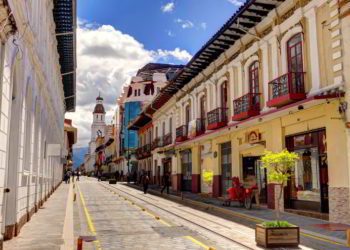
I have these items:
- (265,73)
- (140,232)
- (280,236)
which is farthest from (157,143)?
(280,236)

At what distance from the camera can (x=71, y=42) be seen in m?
25.8

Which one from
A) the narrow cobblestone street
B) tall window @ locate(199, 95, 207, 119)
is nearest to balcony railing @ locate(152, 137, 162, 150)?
tall window @ locate(199, 95, 207, 119)

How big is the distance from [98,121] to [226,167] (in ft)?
405

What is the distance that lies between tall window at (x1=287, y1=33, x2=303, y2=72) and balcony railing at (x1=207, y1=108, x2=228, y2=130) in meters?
6.54

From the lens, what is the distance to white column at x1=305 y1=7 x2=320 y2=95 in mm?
14508

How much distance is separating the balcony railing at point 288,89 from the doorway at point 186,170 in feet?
49.1

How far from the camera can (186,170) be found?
3180 centimetres

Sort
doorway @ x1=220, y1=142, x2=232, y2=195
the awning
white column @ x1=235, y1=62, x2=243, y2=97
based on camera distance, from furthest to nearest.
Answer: doorway @ x1=220, y1=142, x2=232, y2=195 < the awning < white column @ x1=235, y1=62, x2=243, y2=97

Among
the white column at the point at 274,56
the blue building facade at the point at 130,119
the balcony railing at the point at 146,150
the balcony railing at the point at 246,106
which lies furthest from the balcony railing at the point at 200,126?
the blue building facade at the point at 130,119

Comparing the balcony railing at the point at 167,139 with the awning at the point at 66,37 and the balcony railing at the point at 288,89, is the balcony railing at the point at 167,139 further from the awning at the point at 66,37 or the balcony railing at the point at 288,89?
the balcony railing at the point at 288,89

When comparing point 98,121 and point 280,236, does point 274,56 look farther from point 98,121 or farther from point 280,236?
point 98,121

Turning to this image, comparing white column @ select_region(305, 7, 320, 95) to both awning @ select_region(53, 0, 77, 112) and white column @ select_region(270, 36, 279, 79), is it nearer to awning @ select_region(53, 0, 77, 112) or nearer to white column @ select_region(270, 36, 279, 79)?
white column @ select_region(270, 36, 279, 79)

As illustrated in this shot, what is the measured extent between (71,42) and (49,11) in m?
6.50

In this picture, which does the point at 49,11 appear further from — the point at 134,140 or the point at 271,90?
the point at 134,140
